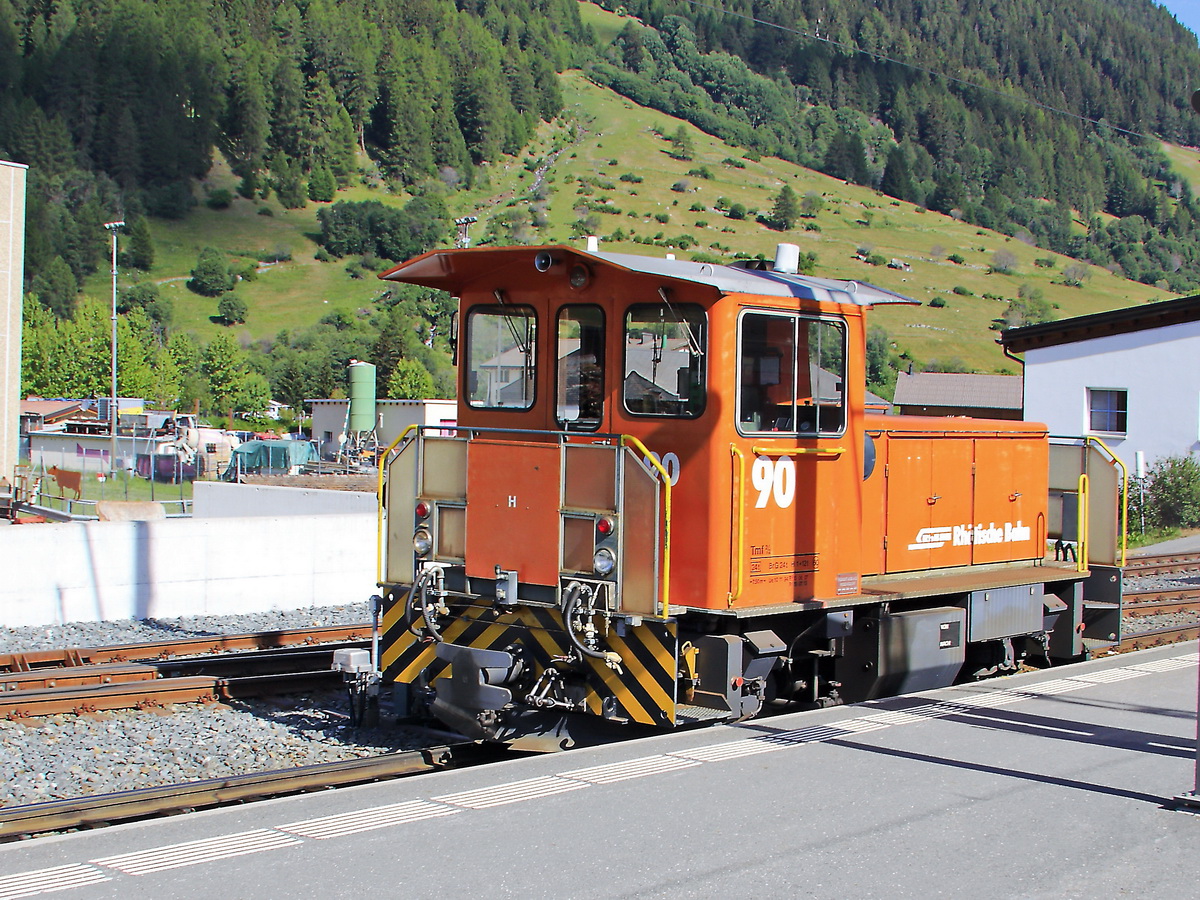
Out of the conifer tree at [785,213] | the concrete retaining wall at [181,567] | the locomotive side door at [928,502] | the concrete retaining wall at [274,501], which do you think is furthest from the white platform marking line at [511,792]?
the conifer tree at [785,213]

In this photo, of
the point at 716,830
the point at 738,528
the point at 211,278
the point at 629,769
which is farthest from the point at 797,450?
the point at 211,278

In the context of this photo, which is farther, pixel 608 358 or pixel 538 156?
pixel 538 156

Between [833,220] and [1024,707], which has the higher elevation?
[833,220]

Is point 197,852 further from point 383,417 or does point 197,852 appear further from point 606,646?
point 383,417

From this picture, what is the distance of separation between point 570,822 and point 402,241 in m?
156

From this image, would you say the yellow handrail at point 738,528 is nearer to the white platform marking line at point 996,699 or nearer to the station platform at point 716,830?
the station platform at point 716,830

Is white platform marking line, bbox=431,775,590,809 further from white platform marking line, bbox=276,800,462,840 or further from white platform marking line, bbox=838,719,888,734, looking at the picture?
white platform marking line, bbox=838,719,888,734

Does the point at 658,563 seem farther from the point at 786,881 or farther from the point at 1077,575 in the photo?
the point at 1077,575

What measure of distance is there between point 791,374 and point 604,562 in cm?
185

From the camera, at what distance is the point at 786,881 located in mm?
4852

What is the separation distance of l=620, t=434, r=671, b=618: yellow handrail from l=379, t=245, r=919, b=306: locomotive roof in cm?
112

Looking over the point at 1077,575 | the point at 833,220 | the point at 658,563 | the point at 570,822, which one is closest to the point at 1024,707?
the point at 1077,575

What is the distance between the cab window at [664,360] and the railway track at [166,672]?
4399 mm

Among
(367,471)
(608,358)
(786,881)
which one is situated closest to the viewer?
(786,881)
